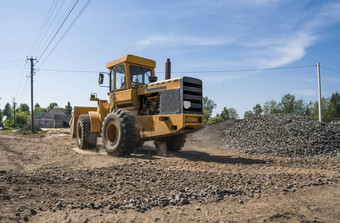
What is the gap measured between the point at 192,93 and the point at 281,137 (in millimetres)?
6734

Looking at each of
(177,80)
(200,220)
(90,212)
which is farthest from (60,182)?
(177,80)

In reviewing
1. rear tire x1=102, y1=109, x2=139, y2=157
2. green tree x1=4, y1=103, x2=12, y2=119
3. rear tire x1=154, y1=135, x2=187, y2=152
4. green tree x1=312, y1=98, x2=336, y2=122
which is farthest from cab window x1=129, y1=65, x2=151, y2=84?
green tree x1=4, y1=103, x2=12, y2=119

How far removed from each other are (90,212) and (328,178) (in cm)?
528

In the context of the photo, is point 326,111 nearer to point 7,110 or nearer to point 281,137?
point 281,137

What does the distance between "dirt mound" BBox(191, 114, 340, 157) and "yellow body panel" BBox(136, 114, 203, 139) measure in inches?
191

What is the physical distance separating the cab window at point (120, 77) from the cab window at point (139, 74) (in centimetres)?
37

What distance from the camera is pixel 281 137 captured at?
42.3 feet

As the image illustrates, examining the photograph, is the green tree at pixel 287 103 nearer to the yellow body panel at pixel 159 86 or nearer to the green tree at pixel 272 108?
the green tree at pixel 272 108

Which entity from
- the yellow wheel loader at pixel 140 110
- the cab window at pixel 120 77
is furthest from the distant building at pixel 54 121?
the cab window at pixel 120 77

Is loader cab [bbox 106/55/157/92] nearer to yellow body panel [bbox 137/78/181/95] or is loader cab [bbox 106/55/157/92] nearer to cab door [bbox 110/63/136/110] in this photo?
cab door [bbox 110/63/136/110]

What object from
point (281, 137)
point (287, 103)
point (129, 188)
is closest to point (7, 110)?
point (287, 103)

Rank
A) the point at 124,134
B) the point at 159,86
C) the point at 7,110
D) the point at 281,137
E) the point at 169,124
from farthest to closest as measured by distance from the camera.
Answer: the point at 7,110 → the point at 281,137 → the point at 159,86 → the point at 124,134 → the point at 169,124

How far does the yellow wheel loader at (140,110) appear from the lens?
27.6 ft

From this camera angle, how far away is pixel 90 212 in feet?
12.5
